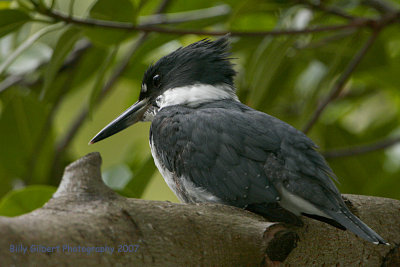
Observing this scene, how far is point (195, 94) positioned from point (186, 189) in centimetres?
76

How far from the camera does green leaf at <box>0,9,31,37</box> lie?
3.02 m

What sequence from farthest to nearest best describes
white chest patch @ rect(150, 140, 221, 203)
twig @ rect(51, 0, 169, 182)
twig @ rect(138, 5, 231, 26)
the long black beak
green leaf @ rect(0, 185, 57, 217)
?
twig @ rect(51, 0, 169, 182) < twig @ rect(138, 5, 231, 26) < the long black beak < green leaf @ rect(0, 185, 57, 217) < white chest patch @ rect(150, 140, 221, 203)

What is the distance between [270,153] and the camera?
2.57m

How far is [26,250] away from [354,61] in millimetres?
2697

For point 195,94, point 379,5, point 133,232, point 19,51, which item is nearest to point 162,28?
point 195,94

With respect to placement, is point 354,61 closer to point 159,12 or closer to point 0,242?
point 159,12

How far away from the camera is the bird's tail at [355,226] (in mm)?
2201

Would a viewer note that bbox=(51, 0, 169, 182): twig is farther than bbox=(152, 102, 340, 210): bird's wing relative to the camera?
Yes

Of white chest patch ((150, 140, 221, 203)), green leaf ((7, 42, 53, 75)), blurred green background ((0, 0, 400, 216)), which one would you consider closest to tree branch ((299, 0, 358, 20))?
blurred green background ((0, 0, 400, 216))

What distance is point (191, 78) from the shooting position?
3.38 metres

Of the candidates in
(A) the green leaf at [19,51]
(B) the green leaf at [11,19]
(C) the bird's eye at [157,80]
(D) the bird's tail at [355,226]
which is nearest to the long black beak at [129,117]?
(C) the bird's eye at [157,80]

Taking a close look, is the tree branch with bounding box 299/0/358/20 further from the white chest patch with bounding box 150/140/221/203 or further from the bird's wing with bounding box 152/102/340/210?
the white chest patch with bounding box 150/140/221/203

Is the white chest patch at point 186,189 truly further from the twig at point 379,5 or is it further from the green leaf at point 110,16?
the twig at point 379,5

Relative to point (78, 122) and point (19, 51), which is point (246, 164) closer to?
point (19, 51)
